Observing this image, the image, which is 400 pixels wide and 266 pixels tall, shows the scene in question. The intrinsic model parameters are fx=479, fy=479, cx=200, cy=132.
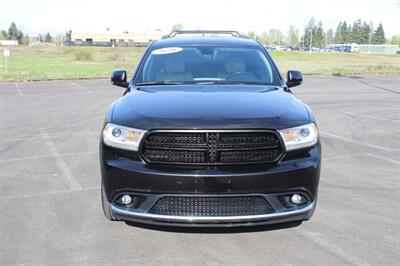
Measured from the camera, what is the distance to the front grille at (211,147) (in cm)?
363

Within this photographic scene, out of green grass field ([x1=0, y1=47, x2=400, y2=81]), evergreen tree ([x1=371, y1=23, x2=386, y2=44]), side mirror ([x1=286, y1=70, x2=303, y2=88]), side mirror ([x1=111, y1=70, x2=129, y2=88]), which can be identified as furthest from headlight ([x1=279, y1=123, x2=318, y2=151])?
evergreen tree ([x1=371, y1=23, x2=386, y2=44])

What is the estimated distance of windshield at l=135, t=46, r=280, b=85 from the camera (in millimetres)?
5148

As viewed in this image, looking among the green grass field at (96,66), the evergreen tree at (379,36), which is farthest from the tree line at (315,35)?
the green grass field at (96,66)

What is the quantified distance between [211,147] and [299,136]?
723mm

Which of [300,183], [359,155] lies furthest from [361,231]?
[359,155]

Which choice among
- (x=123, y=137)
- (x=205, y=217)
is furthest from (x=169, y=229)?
(x=123, y=137)

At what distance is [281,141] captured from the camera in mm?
3699

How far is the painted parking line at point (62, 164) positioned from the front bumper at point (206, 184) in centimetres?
200

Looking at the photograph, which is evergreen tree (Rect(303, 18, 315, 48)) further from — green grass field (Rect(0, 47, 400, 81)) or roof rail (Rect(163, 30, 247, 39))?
roof rail (Rect(163, 30, 247, 39))

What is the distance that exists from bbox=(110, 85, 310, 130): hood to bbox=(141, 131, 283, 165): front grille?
0.21 ft

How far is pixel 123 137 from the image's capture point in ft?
12.3

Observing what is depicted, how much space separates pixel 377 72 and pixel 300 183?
30170mm

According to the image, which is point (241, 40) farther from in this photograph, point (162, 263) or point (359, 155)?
point (162, 263)

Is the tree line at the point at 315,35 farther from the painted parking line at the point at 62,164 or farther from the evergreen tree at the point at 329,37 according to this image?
the painted parking line at the point at 62,164
